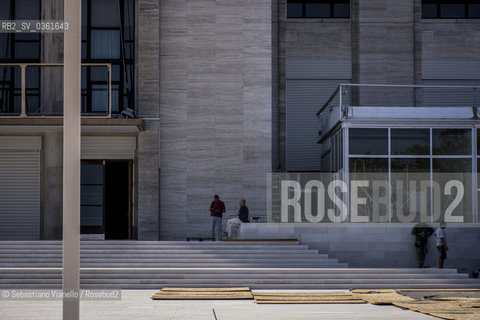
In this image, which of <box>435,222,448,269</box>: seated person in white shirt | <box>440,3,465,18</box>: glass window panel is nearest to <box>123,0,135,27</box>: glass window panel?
<box>435,222,448,269</box>: seated person in white shirt

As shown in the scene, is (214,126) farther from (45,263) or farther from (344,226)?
(45,263)

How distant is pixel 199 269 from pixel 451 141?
1133 cm

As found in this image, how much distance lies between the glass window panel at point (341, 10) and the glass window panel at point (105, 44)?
32.8 feet

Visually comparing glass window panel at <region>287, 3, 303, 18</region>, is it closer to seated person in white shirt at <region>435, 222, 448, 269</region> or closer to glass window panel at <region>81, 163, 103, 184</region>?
glass window panel at <region>81, 163, 103, 184</region>

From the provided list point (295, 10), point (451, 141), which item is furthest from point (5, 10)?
point (451, 141)

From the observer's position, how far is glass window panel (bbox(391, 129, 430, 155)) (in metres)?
26.8

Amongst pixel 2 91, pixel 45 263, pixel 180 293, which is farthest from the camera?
pixel 2 91

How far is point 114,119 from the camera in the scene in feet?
87.6

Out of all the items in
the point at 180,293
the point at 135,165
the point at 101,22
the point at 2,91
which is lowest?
the point at 180,293

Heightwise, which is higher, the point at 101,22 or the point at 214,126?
the point at 101,22

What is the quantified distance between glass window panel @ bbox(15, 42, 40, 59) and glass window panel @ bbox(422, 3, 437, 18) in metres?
16.4

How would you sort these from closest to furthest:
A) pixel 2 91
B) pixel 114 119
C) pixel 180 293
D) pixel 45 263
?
pixel 180 293, pixel 45 263, pixel 114 119, pixel 2 91

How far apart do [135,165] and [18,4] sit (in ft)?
24.9

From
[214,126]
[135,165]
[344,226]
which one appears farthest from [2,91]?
[344,226]
